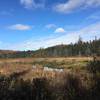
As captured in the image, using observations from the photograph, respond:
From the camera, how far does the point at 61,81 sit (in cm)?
1026

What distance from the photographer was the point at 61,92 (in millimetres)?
8914

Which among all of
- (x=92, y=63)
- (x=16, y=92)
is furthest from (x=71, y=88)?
(x=92, y=63)

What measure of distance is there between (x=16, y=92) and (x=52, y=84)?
145cm

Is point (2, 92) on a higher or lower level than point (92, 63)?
lower

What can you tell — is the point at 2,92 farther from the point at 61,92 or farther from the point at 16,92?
the point at 61,92

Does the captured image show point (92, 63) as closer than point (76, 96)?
No

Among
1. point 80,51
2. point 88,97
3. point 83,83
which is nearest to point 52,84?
point 83,83

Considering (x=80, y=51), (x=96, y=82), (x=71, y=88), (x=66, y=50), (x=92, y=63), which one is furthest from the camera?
(x=66, y=50)

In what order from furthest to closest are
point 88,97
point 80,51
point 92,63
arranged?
point 80,51 → point 92,63 → point 88,97

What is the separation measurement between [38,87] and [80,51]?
152025 mm

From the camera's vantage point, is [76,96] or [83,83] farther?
[83,83]

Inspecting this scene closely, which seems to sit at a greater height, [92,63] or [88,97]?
[92,63]

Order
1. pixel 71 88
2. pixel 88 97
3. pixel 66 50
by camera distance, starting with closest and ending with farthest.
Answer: pixel 88 97 → pixel 71 88 → pixel 66 50

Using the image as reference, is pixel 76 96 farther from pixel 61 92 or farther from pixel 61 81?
pixel 61 81
